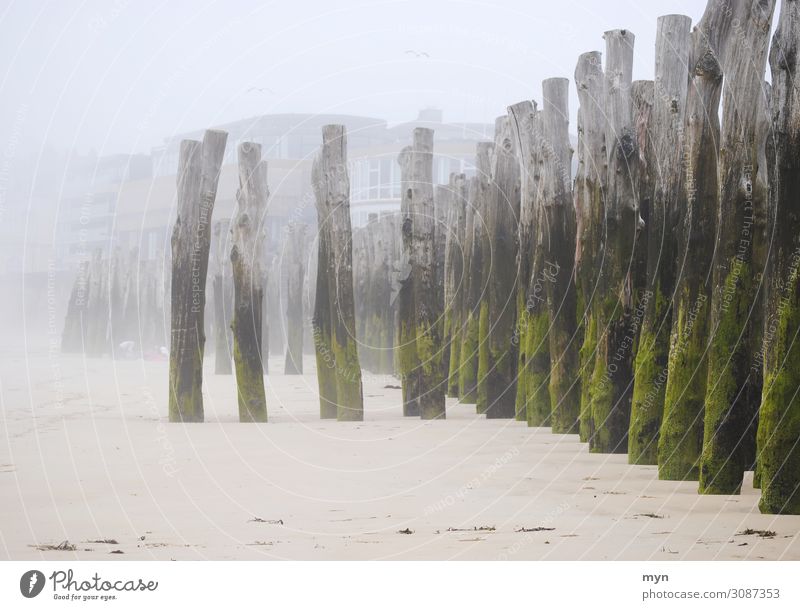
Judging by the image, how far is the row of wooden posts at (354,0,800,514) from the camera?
6.02m

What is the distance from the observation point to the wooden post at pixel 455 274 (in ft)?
52.2

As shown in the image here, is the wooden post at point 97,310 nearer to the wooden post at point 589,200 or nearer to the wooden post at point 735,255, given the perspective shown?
the wooden post at point 589,200

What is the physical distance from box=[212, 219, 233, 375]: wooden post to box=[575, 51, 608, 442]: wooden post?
12.0 metres

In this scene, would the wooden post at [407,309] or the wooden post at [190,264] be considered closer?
the wooden post at [190,264]

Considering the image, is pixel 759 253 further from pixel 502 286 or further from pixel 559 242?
pixel 502 286

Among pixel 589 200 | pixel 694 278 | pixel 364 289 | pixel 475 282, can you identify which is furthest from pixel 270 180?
pixel 694 278

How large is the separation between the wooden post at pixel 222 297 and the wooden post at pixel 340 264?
362 inches

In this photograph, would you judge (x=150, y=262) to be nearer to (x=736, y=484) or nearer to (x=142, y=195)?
(x=142, y=195)

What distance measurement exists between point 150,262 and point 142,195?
2058 centimetres

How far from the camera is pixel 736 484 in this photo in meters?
6.49

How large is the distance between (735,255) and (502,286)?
19.6 feet

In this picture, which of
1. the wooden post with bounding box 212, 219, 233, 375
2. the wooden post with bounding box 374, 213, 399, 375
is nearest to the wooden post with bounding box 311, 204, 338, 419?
the wooden post with bounding box 212, 219, 233, 375

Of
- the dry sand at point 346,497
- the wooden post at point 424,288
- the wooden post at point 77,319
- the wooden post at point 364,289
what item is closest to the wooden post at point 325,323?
the dry sand at point 346,497

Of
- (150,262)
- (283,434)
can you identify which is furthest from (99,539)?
(150,262)
